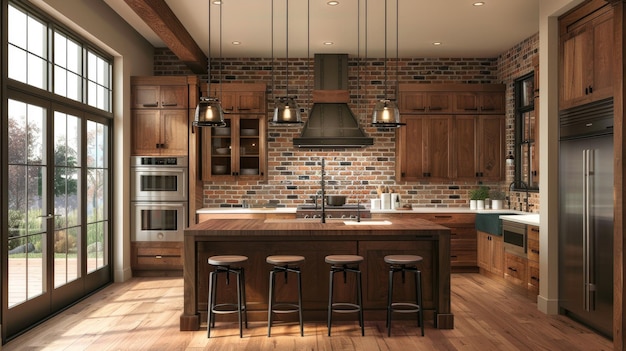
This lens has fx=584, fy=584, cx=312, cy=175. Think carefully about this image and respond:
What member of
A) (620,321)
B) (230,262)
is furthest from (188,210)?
(620,321)

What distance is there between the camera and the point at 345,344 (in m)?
4.61

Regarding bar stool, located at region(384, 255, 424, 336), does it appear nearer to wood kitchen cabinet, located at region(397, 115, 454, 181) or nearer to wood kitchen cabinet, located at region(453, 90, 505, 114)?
wood kitchen cabinet, located at region(397, 115, 454, 181)

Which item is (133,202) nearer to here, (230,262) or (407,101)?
(230,262)

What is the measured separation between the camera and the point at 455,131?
27.3 feet

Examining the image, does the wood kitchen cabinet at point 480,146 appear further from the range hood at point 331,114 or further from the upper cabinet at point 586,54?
the upper cabinet at point 586,54

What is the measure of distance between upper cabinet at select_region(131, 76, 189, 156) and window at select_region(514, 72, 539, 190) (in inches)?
178

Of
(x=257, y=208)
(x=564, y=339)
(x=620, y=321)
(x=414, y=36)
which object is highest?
(x=414, y=36)

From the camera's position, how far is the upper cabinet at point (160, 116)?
7.82m

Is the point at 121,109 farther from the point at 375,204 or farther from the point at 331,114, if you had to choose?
the point at 375,204

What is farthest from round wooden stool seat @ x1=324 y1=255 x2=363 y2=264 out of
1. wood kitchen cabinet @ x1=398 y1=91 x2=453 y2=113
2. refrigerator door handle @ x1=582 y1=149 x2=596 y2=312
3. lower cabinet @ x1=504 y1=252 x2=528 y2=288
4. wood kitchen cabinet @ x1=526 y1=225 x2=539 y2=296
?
wood kitchen cabinet @ x1=398 y1=91 x2=453 y2=113

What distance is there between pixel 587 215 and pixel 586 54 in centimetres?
141

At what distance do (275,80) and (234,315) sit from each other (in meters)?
4.30

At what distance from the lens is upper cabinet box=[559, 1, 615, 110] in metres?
4.79

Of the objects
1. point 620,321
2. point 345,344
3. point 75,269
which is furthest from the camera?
point 75,269
